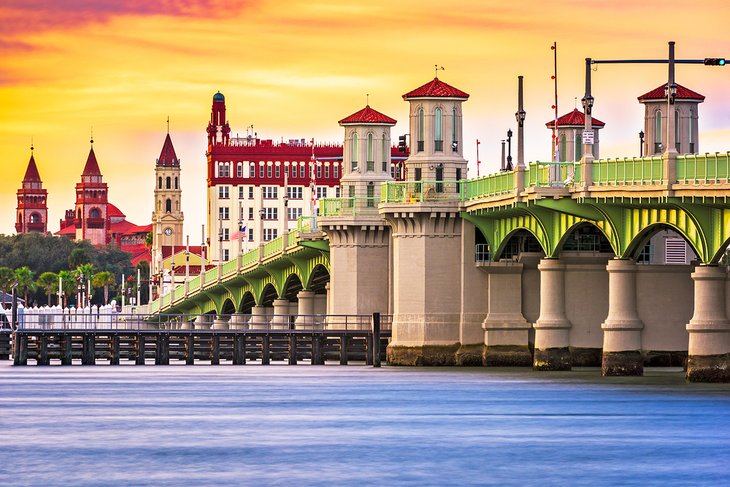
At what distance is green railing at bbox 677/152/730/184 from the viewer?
3669 inches

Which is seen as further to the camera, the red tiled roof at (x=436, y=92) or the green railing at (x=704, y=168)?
the red tiled roof at (x=436, y=92)

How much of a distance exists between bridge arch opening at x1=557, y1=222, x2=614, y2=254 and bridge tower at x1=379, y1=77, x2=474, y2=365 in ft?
20.8

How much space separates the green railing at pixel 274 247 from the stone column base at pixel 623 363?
57.4 metres

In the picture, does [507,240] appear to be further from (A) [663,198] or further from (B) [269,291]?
(B) [269,291]

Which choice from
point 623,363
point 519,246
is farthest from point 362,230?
point 623,363

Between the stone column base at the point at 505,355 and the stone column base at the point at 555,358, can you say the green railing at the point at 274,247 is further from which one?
the stone column base at the point at 555,358

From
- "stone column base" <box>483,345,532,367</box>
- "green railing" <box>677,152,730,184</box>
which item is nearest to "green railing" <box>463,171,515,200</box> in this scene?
"stone column base" <box>483,345,532,367</box>

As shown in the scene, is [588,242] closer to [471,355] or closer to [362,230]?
[471,355]

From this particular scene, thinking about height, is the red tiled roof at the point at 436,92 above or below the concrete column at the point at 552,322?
above

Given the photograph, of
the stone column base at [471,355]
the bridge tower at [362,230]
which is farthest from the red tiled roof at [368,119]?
the stone column base at [471,355]

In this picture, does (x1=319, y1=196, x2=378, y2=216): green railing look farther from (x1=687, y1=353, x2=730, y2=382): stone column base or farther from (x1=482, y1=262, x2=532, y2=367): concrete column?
(x1=687, y1=353, x2=730, y2=382): stone column base

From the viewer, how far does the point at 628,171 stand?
101 meters

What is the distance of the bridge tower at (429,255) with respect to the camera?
12575cm

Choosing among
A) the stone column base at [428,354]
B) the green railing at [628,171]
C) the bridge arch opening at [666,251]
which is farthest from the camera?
the stone column base at [428,354]
